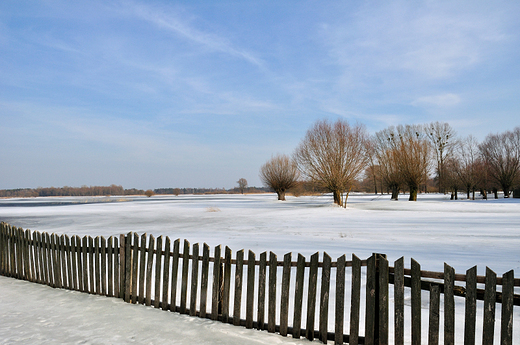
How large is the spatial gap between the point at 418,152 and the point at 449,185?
49.5 feet

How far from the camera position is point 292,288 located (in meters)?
6.51

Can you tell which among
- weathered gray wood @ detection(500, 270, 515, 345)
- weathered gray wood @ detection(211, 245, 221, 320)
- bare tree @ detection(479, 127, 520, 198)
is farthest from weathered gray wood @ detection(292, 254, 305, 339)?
bare tree @ detection(479, 127, 520, 198)

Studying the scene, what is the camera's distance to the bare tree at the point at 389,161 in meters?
48.3

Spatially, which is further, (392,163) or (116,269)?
(392,163)

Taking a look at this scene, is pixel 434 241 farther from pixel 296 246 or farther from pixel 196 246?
pixel 196 246

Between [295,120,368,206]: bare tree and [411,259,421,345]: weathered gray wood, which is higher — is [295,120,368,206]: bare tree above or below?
above

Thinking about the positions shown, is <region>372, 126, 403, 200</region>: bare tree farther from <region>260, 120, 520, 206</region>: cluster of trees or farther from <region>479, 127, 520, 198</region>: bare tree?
<region>479, 127, 520, 198</region>: bare tree

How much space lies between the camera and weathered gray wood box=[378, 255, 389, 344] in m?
3.91

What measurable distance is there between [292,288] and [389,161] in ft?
161

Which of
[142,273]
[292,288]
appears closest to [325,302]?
[292,288]

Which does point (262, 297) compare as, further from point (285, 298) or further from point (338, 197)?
point (338, 197)

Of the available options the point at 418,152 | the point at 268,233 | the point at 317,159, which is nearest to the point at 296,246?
the point at 268,233

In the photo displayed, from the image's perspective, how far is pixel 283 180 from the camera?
5572cm

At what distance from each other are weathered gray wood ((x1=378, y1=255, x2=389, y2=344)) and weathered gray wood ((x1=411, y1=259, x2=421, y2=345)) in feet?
0.98
